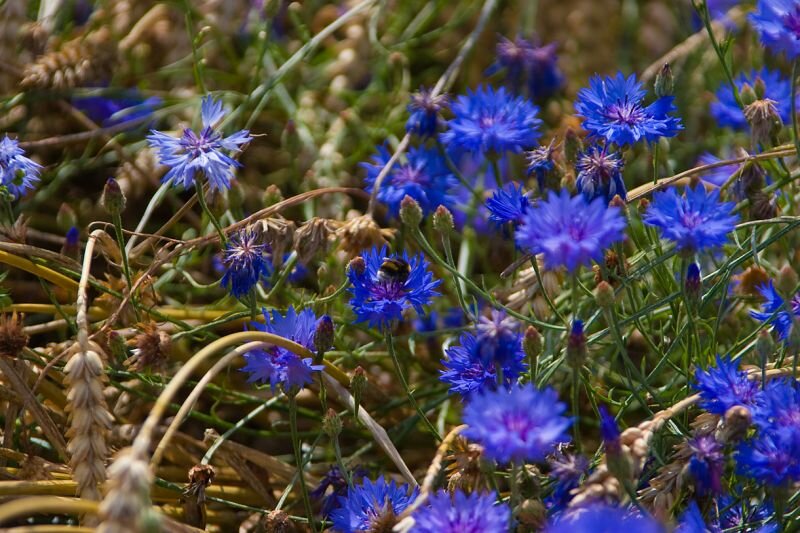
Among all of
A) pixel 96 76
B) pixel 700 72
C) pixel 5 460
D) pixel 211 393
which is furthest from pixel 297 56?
pixel 700 72

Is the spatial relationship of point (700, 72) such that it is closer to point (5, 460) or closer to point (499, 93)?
point (499, 93)

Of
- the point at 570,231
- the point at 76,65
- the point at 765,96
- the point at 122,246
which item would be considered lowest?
the point at 570,231

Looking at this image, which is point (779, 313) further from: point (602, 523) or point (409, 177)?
point (409, 177)

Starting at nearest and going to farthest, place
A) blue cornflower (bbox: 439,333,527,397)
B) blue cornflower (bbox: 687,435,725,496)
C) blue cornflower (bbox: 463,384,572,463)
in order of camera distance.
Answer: blue cornflower (bbox: 463,384,572,463), blue cornflower (bbox: 687,435,725,496), blue cornflower (bbox: 439,333,527,397)

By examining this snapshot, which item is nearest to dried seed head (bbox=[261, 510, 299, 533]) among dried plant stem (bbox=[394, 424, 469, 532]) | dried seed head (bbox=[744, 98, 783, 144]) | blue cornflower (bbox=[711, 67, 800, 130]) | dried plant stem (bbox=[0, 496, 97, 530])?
dried plant stem (bbox=[394, 424, 469, 532])

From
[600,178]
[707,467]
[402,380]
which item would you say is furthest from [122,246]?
[707,467]

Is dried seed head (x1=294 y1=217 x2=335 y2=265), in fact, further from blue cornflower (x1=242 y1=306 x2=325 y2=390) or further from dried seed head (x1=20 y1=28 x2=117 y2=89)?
Result: dried seed head (x1=20 y1=28 x2=117 y2=89)
